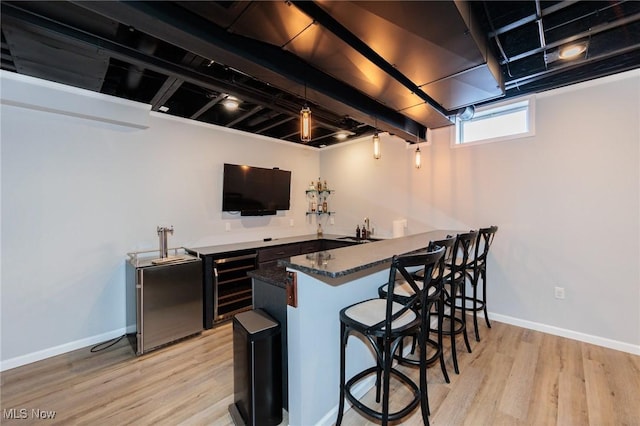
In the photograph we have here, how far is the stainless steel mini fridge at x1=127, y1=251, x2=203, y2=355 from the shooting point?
2.68m

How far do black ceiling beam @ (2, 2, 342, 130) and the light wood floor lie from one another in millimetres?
2643

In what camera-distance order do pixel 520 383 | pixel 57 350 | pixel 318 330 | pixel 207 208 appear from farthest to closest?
pixel 207 208 → pixel 57 350 → pixel 520 383 → pixel 318 330

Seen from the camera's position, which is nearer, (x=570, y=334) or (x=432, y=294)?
(x=432, y=294)

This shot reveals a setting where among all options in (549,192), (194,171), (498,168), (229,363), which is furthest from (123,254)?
(549,192)

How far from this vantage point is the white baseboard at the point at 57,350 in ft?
8.07

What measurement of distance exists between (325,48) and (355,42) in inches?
10.3

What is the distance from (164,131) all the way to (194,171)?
610mm

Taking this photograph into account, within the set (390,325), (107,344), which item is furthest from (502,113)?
(107,344)

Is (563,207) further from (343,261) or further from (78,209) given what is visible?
(78,209)

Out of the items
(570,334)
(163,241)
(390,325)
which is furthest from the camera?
(163,241)

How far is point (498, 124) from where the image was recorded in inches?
134

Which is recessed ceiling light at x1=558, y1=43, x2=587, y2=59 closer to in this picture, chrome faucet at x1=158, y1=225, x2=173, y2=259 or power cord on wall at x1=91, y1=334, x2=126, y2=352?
chrome faucet at x1=158, y1=225, x2=173, y2=259

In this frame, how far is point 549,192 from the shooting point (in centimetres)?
301

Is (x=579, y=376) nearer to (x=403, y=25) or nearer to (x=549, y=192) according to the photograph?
(x=549, y=192)
